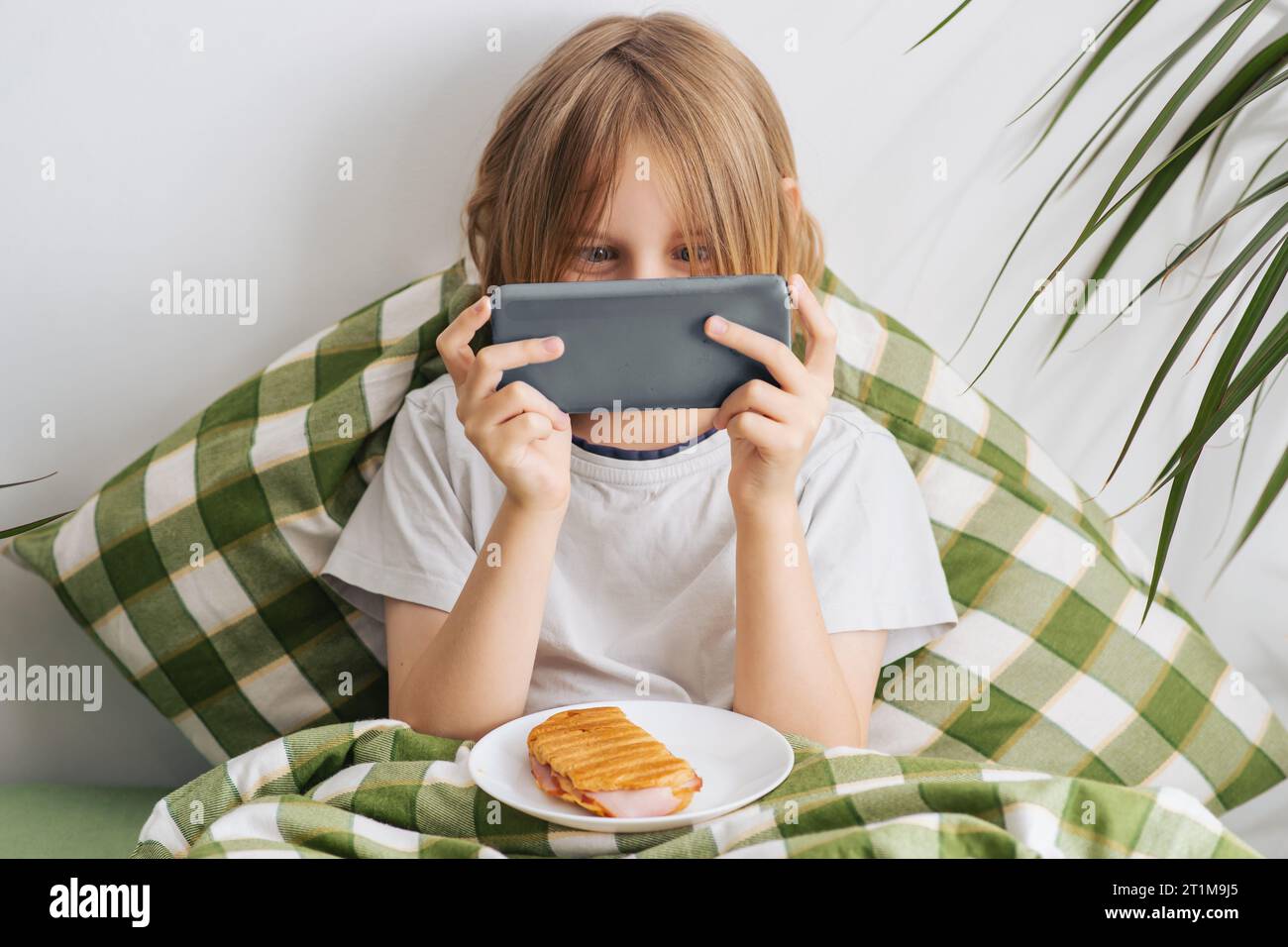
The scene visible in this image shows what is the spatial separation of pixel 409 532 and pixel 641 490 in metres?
0.22

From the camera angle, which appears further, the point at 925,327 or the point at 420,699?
the point at 925,327

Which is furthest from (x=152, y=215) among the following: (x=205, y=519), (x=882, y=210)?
(x=882, y=210)

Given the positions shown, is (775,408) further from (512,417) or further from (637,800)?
(637,800)

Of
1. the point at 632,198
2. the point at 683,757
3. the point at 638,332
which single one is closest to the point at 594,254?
the point at 632,198

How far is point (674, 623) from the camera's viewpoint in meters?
0.99

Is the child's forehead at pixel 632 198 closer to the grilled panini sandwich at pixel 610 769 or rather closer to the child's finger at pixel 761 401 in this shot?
the child's finger at pixel 761 401

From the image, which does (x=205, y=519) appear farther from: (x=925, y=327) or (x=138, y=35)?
(x=925, y=327)

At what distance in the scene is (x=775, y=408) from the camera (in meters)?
0.83

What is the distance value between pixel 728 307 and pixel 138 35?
75cm
